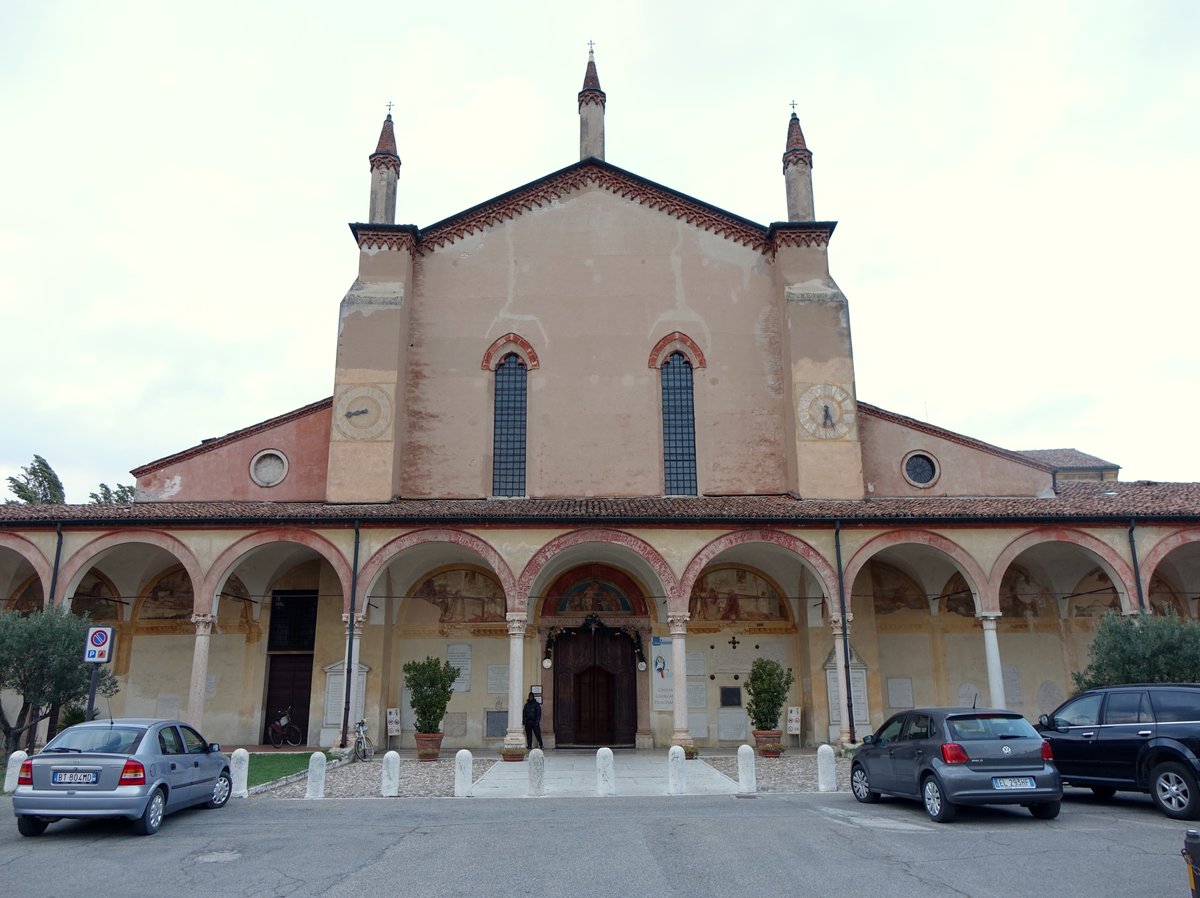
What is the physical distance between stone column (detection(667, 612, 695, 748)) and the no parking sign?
9773mm

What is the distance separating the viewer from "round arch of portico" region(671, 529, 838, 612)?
58.7 feet

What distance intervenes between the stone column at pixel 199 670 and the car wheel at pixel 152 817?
318 inches

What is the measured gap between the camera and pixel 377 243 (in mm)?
22016

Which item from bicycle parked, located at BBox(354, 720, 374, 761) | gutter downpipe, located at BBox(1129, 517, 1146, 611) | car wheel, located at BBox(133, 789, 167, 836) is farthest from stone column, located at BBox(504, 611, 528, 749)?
gutter downpipe, located at BBox(1129, 517, 1146, 611)

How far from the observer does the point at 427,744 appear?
17281 millimetres

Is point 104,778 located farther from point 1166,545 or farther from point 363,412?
point 1166,545

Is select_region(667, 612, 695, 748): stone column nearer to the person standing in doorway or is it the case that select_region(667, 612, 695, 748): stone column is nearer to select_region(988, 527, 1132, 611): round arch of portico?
the person standing in doorway

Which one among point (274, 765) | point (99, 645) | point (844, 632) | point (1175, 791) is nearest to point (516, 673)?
point (274, 765)

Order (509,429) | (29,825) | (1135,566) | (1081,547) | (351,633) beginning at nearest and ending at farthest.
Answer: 1. (29,825)
2. (351,633)
3. (1135,566)
4. (1081,547)
5. (509,429)

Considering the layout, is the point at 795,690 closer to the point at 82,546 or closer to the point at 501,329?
the point at 501,329

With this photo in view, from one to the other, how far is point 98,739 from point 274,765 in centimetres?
655

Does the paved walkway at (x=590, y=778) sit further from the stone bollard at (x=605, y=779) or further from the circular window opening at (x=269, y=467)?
the circular window opening at (x=269, y=467)

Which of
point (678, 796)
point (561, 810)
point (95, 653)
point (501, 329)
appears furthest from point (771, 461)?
point (95, 653)

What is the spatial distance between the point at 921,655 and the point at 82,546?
1810cm
